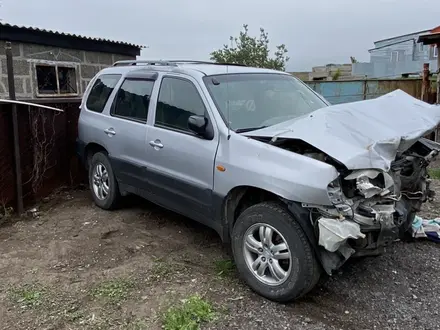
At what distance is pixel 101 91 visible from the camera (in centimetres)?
587

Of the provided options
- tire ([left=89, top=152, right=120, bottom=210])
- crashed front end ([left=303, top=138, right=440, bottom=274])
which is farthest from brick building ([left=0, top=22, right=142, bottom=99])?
crashed front end ([left=303, top=138, right=440, bottom=274])

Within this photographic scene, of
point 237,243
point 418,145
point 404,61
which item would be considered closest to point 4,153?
point 237,243

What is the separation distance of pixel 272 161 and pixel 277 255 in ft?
2.56

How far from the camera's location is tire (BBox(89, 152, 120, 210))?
5629mm

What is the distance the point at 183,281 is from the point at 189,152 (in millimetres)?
1251

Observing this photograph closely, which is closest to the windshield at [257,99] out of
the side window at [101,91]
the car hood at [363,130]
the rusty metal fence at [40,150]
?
the car hood at [363,130]

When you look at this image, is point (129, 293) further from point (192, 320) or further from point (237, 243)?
point (237, 243)

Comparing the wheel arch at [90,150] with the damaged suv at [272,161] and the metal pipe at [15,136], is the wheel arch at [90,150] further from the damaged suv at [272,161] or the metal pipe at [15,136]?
the metal pipe at [15,136]

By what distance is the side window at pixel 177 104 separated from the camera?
14.3 feet

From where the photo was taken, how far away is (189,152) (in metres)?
4.25

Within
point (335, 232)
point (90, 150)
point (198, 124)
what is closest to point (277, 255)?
point (335, 232)

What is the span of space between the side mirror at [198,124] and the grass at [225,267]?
1297 millimetres

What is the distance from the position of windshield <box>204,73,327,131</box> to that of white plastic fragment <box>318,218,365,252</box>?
4.30 ft

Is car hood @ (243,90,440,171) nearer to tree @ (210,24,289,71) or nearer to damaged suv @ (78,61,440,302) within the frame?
damaged suv @ (78,61,440,302)
